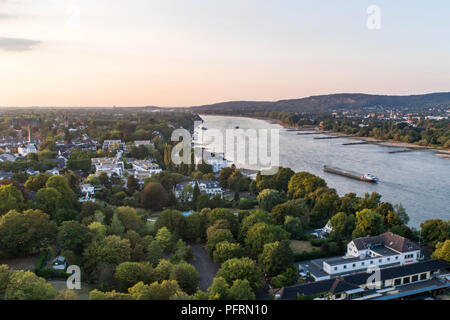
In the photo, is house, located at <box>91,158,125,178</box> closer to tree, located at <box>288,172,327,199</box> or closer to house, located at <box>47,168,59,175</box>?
house, located at <box>47,168,59,175</box>

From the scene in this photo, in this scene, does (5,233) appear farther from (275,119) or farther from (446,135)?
(275,119)

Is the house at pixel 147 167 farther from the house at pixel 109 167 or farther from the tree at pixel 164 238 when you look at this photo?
the tree at pixel 164 238

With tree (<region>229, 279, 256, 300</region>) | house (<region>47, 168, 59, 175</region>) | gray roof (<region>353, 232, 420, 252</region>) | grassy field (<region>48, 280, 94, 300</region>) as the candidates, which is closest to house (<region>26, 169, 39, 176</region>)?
house (<region>47, 168, 59, 175</region>)

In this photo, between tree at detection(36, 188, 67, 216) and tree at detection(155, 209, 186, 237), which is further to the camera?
tree at detection(36, 188, 67, 216)

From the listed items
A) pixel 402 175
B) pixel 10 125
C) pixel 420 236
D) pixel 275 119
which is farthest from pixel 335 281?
pixel 275 119

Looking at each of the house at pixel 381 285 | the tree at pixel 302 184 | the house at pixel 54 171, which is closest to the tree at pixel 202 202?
the tree at pixel 302 184
